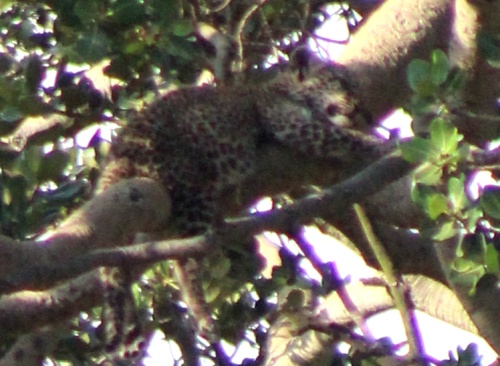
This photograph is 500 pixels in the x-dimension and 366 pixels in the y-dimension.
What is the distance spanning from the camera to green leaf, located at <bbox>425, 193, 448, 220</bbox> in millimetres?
2604

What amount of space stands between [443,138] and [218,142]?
1.48 meters


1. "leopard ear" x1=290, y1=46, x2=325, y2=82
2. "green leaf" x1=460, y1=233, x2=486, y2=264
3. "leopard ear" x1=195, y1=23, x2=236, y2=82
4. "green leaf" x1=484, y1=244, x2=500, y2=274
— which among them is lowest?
"leopard ear" x1=290, y1=46, x2=325, y2=82

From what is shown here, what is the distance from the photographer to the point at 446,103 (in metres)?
2.87

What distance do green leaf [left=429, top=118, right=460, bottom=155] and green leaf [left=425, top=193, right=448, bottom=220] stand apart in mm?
130

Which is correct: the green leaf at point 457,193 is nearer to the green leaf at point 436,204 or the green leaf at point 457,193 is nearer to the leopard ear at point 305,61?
the green leaf at point 436,204

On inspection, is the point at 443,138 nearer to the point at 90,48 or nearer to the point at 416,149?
the point at 416,149

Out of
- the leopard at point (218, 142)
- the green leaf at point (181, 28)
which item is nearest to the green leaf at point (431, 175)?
the leopard at point (218, 142)

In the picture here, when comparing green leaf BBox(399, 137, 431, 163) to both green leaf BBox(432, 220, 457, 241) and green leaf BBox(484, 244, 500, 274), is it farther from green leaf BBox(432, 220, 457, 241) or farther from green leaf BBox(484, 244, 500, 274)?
green leaf BBox(484, 244, 500, 274)

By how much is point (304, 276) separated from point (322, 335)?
22cm

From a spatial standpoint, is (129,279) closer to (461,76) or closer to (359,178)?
(359,178)

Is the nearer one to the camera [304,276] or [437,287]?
[304,276]

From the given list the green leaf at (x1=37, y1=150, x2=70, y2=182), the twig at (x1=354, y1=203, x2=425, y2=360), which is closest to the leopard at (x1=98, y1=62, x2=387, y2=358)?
the twig at (x1=354, y1=203, x2=425, y2=360)

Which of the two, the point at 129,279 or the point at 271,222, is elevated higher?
the point at 271,222

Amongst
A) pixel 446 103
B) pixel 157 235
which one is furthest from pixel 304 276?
pixel 446 103
